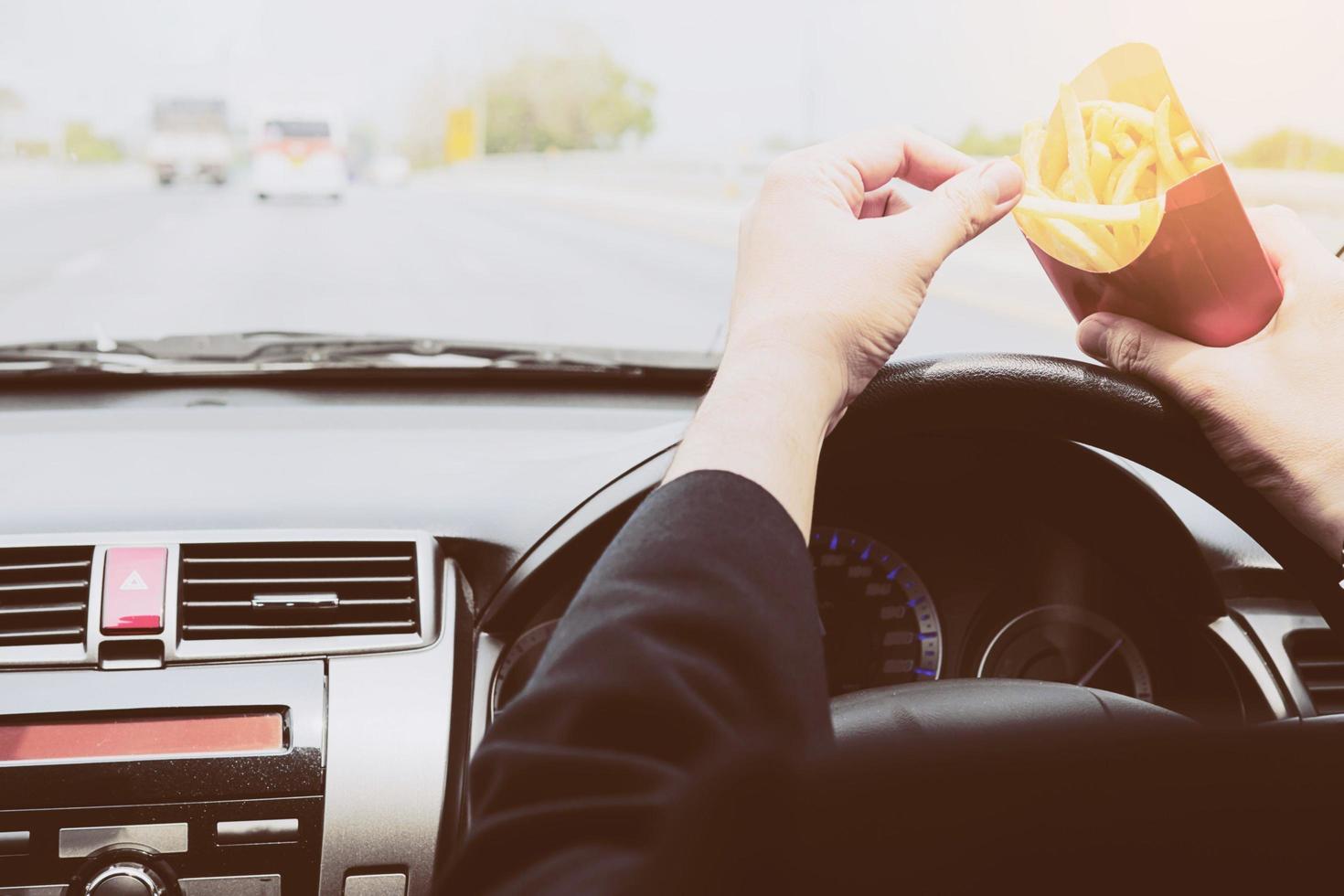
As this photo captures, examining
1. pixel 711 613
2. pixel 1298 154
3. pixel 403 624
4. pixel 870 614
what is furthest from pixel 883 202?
pixel 1298 154

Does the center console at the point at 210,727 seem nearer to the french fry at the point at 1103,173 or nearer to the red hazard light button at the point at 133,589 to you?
the red hazard light button at the point at 133,589

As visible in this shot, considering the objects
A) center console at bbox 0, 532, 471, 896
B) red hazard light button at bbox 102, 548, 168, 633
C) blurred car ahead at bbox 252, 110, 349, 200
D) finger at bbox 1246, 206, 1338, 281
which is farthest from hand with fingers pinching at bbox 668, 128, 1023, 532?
blurred car ahead at bbox 252, 110, 349, 200

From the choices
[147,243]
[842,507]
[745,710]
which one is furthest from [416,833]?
[147,243]

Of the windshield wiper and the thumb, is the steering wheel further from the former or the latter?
the windshield wiper

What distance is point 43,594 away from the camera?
8.31 ft

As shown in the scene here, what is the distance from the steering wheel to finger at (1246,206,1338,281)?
0.22 meters

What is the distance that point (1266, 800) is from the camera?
815mm

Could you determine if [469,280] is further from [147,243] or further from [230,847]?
[230,847]

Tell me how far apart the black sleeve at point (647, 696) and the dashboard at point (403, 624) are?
109 centimetres

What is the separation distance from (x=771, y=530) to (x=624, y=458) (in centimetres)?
156

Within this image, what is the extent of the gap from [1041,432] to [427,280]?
13.9m

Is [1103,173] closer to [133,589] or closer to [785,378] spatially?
[785,378]

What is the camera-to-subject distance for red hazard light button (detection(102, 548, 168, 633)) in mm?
2473

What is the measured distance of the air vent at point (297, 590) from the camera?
2.54m
